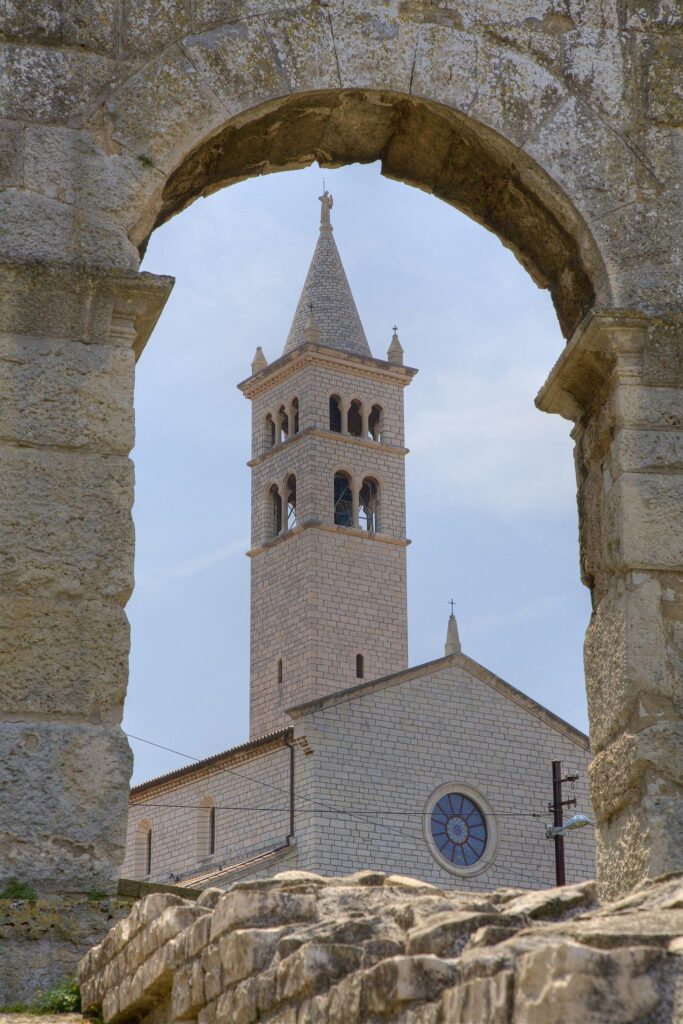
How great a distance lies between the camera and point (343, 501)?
60969 mm

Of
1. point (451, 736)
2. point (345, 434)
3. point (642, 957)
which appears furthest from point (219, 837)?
point (642, 957)

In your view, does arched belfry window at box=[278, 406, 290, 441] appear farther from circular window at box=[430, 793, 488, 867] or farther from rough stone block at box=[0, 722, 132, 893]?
rough stone block at box=[0, 722, 132, 893]

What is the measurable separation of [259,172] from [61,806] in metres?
2.96

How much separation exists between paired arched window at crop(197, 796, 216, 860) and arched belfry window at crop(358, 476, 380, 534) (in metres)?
19.7

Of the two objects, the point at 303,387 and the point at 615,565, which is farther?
the point at 303,387

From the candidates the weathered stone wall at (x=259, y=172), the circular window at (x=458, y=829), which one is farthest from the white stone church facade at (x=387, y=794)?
the weathered stone wall at (x=259, y=172)

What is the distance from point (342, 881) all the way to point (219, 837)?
3754 centimetres

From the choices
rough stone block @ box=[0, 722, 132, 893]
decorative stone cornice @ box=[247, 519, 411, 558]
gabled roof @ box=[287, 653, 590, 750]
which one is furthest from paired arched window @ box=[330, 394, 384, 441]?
rough stone block @ box=[0, 722, 132, 893]

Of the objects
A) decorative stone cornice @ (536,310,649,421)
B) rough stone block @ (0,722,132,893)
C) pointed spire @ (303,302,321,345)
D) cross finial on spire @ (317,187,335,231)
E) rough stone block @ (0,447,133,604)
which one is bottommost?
rough stone block @ (0,722,132,893)

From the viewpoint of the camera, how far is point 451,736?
41125 mm

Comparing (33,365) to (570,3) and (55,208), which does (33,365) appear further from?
(570,3)

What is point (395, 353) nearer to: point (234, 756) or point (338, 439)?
point (338, 439)

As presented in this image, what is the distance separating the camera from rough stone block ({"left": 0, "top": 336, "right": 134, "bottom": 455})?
19.1 ft

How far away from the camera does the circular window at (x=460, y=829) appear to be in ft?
128
